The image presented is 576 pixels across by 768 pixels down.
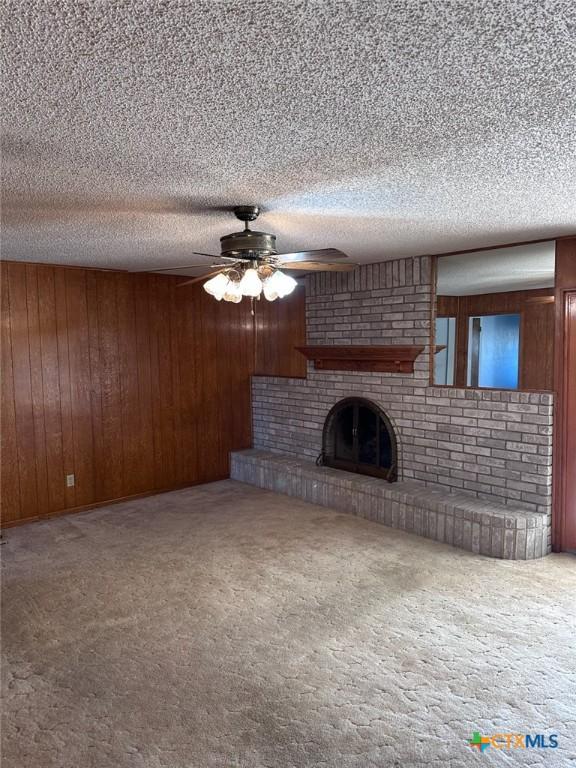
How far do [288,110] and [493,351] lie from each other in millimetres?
5942

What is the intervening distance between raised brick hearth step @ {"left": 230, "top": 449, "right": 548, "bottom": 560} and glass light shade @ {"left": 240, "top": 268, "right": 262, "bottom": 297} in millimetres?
2348

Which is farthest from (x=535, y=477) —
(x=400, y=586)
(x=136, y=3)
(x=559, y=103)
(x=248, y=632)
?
(x=136, y=3)

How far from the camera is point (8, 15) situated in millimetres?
1122

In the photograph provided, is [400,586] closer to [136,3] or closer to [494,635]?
[494,635]

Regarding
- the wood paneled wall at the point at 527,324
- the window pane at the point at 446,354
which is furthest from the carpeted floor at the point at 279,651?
the window pane at the point at 446,354

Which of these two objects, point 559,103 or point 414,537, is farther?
point 414,537

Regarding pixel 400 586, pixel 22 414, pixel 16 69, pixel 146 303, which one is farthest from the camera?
pixel 146 303

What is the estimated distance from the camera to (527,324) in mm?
6391

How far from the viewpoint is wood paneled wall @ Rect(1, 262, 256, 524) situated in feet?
15.3

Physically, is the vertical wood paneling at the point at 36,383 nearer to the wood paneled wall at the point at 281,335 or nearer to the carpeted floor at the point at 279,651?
the carpeted floor at the point at 279,651

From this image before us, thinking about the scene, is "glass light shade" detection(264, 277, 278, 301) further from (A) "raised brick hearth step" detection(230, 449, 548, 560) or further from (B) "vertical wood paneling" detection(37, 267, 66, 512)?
(B) "vertical wood paneling" detection(37, 267, 66, 512)

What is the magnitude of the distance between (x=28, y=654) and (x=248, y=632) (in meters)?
1.10

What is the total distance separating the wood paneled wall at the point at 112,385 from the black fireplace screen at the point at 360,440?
1.27 meters

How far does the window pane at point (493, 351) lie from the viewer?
267 inches
